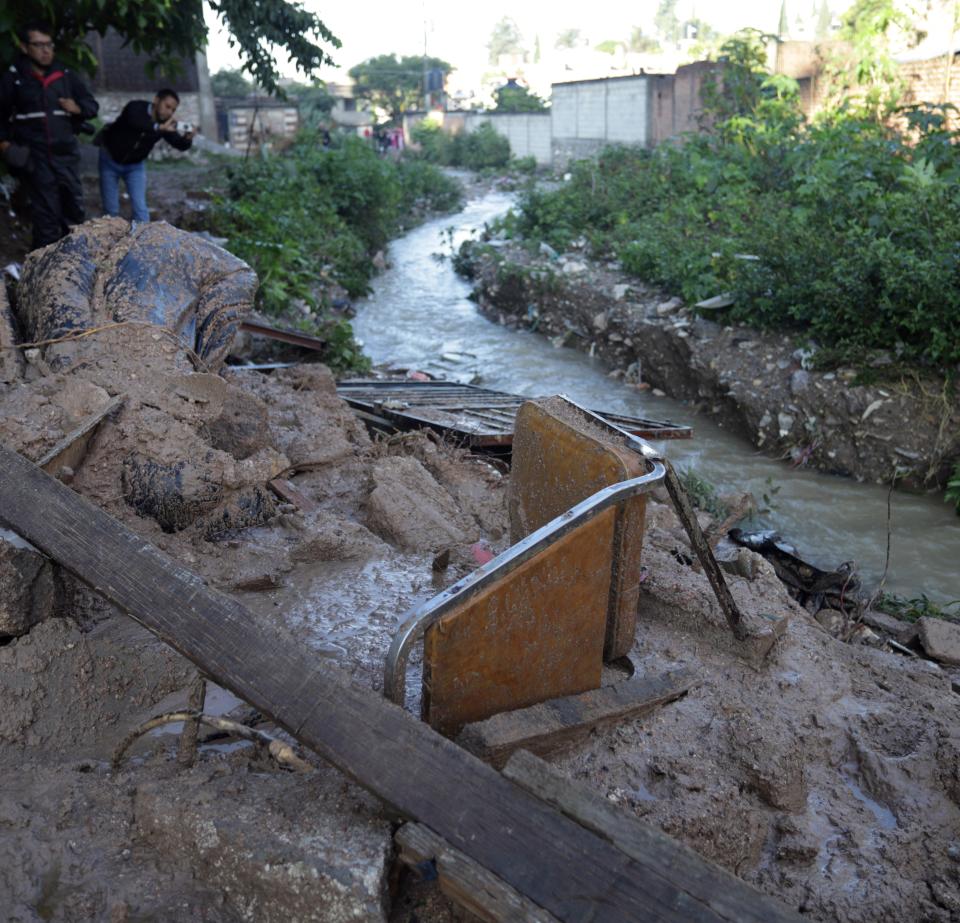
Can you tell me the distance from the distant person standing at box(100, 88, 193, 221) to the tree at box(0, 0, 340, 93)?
67 centimetres

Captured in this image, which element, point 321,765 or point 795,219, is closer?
point 321,765

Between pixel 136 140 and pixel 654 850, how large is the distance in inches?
297

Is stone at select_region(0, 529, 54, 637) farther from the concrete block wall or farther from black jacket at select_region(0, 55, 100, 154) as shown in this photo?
the concrete block wall

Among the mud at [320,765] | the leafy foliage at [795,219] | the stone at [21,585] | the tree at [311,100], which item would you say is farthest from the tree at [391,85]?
the stone at [21,585]

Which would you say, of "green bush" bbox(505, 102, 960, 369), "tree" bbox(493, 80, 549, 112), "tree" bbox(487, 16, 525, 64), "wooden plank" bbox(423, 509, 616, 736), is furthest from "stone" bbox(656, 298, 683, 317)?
"tree" bbox(487, 16, 525, 64)

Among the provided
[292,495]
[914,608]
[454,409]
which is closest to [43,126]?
Answer: [454,409]

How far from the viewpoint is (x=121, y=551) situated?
233 centimetres

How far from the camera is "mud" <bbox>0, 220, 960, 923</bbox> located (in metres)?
1.84

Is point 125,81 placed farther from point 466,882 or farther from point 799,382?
point 466,882

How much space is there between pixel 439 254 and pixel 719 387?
7990 millimetres

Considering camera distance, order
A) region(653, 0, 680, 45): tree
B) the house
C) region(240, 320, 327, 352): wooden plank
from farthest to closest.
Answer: region(653, 0, 680, 45): tree → the house → region(240, 320, 327, 352): wooden plank

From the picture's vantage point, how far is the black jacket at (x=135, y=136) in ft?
24.3

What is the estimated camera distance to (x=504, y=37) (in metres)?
90.5

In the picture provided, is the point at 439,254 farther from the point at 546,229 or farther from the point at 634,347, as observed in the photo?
the point at 634,347
